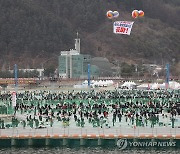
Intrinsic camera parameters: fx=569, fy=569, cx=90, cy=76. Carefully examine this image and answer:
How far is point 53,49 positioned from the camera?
18762 cm

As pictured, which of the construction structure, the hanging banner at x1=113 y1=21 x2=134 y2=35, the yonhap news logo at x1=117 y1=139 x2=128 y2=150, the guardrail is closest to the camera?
the yonhap news logo at x1=117 y1=139 x2=128 y2=150

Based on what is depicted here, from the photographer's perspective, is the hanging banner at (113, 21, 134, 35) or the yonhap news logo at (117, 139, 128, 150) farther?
the hanging banner at (113, 21, 134, 35)

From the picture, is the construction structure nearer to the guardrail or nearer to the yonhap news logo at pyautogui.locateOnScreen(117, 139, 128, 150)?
the guardrail

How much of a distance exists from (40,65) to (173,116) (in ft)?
425

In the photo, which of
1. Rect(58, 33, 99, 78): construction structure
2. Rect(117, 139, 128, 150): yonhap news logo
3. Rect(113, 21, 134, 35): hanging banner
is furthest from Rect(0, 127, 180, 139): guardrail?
Rect(58, 33, 99, 78): construction structure

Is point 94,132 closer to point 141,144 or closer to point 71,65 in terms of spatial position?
point 141,144

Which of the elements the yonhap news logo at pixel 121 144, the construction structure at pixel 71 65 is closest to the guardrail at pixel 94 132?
the yonhap news logo at pixel 121 144

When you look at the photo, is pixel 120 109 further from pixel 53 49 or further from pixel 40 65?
pixel 53 49

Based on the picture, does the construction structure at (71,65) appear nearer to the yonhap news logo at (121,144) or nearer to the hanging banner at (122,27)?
the hanging banner at (122,27)

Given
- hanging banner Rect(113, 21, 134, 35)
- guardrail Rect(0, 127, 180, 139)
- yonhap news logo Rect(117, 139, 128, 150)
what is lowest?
yonhap news logo Rect(117, 139, 128, 150)

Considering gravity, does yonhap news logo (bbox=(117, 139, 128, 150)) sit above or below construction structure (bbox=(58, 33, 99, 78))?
below

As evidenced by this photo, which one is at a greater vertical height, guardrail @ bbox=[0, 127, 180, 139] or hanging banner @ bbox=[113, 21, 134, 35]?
hanging banner @ bbox=[113, 21, 134, 35]

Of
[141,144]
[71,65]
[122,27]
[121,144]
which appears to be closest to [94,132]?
[121,144]

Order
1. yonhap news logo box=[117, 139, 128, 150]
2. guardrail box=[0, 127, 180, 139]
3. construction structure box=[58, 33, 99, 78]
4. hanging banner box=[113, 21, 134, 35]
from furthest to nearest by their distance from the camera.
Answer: construction structure box=[58, 33, 99, 78] < hanging banner box=[113, 21, 134, 35] < guardrail box=[0, 127, 180, 139] < yonhap news logo box=[117, 139, 128, 150]
